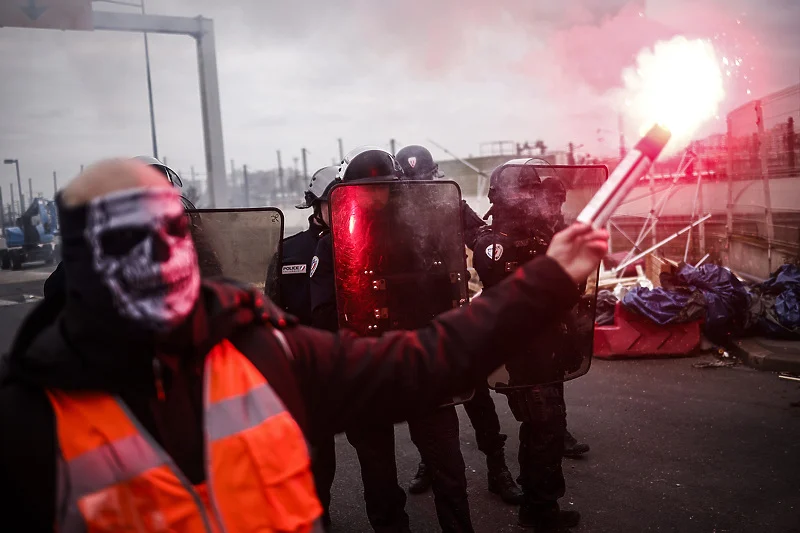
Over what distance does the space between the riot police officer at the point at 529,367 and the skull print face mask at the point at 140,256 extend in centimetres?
252

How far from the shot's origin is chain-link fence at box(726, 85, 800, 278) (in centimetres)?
863

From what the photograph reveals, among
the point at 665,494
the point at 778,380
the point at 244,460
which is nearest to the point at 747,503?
the point at 665,494

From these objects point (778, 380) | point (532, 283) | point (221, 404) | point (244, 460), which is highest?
point (532, 283)

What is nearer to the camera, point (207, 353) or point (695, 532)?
point (207, 353)

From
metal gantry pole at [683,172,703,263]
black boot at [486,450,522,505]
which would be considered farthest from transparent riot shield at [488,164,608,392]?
metal gantry pole at [683,172,703,263]

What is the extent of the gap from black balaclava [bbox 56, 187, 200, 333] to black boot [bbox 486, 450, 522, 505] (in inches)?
126

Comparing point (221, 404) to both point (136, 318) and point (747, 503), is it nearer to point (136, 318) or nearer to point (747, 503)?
point (136, 318)

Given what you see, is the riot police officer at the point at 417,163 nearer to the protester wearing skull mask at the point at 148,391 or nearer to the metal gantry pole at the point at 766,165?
the protester wearing skull mask at the point at 148,391

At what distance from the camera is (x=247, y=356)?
1500 millimetres

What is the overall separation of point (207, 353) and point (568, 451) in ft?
12.8

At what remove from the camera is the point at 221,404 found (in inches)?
55.2

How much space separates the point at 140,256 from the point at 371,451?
2.14 m

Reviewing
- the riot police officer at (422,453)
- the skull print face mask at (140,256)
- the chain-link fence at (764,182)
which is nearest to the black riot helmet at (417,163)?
the riot police officer at (422,453)

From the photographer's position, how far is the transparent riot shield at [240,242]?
3602 mm
